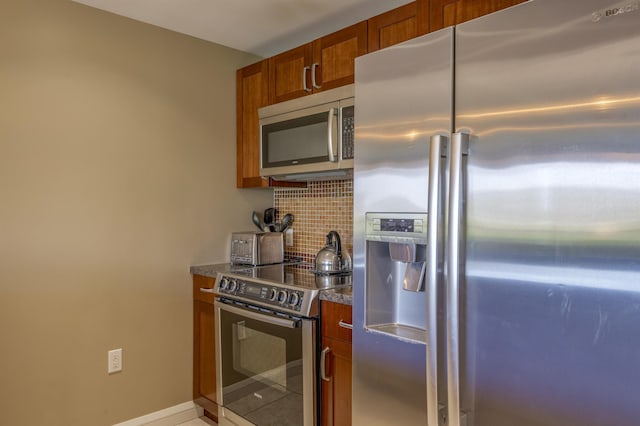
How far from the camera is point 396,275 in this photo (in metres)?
1.57

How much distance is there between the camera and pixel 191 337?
2756 millimetres

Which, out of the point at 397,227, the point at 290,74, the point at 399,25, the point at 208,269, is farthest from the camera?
the point at 208,269

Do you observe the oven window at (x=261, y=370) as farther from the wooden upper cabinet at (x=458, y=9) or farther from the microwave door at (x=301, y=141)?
the wooden upper cabinet at (x=458, y=9)

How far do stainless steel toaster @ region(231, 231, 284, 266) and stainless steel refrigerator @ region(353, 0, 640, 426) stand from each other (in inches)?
53.5

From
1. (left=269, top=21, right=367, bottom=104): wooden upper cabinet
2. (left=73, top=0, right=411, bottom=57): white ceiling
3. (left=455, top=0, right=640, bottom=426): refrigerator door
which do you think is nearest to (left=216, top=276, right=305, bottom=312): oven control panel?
(left=455, top=0, right=640, bottom=426): refrigerator door

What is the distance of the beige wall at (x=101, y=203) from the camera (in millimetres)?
2146

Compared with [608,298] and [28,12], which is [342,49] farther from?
[608,298]

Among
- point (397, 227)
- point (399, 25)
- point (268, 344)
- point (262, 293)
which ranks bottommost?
point (268, 344)

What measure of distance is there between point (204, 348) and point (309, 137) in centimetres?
143

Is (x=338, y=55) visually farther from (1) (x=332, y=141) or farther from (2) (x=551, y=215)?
(2) (x=551, y=215)

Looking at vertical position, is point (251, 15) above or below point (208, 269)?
above

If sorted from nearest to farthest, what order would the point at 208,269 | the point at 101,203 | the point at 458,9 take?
the point at 458,9 < the point at 101,203 < the point at 208,269

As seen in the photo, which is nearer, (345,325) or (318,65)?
(345,325)

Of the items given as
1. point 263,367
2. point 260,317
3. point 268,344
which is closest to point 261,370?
point 263,367
